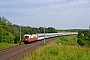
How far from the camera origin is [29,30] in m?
104

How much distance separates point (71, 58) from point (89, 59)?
1177 mm

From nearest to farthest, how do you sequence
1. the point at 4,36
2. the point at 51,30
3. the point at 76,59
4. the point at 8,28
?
the point at 76,59, the point at 4,36, the point at 8,28, the point at 51,30

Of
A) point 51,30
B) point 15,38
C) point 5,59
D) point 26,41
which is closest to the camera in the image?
point 5,59

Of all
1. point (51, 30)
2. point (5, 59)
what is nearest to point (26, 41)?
point (5, 59)

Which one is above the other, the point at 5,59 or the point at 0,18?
the point at 0,18

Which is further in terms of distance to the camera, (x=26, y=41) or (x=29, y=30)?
(x=29, y=30)

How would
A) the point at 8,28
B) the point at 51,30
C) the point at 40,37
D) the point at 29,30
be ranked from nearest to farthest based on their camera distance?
1. the point at 40,37
2. the point at 8,28
3. the point at 29,30
4. the point at 51,30

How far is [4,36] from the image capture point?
7025 cm

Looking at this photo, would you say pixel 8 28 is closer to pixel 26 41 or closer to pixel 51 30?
pixel 26 41

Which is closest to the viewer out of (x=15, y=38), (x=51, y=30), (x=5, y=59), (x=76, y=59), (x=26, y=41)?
(x=76, y=59)

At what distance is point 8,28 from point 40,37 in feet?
49.1

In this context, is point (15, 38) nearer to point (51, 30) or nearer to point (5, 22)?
point (5, 22)

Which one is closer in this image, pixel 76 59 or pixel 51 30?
pixel 76 59

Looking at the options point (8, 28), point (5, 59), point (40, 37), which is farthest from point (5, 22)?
point (5, 59)
